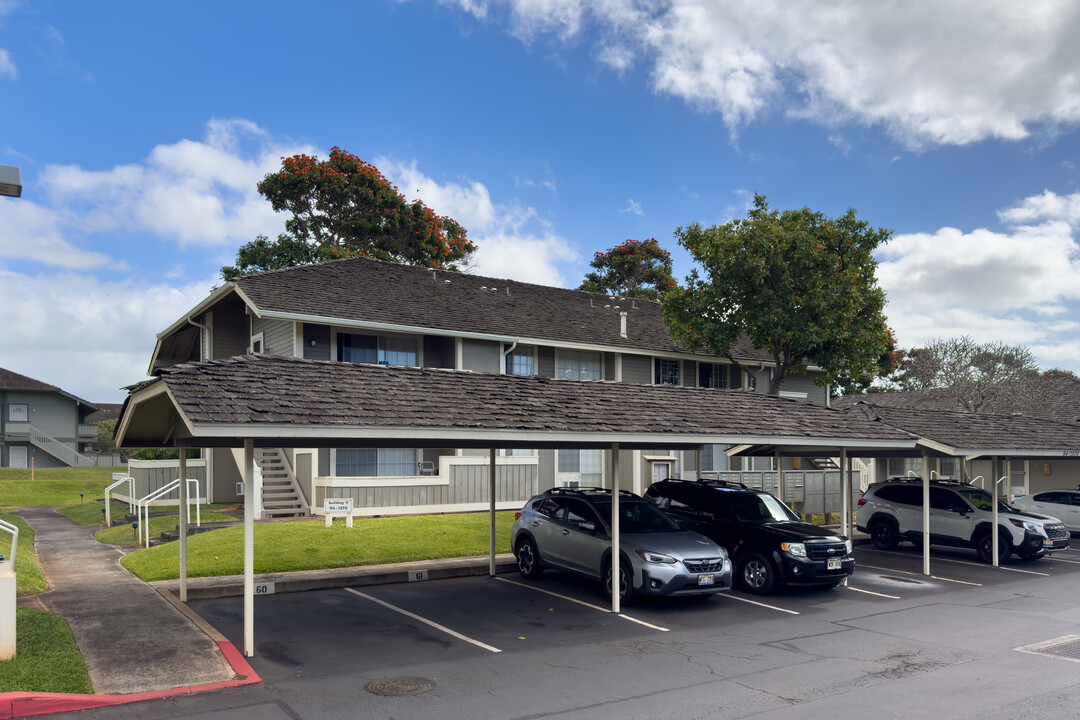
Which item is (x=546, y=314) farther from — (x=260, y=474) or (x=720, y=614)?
(x=720, y=614)

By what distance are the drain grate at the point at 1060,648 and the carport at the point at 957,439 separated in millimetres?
5335

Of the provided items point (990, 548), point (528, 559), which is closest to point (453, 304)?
point (528, 559)

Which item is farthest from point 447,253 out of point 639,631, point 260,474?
point 639,631

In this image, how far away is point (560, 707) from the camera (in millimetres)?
8086

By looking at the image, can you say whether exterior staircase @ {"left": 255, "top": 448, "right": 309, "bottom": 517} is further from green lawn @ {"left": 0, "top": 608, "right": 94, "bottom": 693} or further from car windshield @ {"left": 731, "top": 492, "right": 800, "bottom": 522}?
car windshield @ {"left": 731, "top": 492, "right": 800, "bottom": 522}

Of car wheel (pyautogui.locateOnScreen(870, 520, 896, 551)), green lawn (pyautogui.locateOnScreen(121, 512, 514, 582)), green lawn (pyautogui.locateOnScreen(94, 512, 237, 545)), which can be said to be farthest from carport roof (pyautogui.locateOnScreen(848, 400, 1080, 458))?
green lawn (pyautogui.locateOnScreen(94, 512, 237, 545))

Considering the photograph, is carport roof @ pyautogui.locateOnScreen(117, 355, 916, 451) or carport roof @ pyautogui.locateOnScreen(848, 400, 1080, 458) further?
carport roof @ pyautogui.locateOnScreen(848, 400, 1080, 458)

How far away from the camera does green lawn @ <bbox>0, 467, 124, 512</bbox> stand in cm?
3381

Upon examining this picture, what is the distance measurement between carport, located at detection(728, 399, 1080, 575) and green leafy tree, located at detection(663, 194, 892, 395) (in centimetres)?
497

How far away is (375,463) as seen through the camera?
22.7m

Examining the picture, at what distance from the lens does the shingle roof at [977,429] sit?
57.3 feet

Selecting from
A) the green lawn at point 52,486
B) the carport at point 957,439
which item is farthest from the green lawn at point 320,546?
the green lawn at point 52,486

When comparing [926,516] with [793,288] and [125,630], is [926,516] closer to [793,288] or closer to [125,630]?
[793,288]

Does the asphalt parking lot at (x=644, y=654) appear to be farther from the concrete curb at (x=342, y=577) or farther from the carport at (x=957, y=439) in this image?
the carport at (x=957, y=439)
